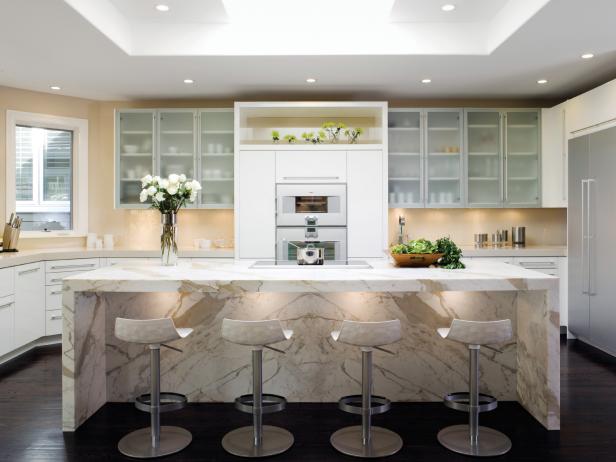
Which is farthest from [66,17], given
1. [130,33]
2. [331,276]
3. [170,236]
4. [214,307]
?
[331,276]

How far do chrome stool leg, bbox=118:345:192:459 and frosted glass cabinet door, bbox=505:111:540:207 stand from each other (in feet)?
14.4

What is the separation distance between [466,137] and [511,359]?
298cm

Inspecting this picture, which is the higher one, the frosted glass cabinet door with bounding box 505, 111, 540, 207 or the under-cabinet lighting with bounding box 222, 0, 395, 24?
the under-cabinet lighting with bounding box 222, 0, 395, 24

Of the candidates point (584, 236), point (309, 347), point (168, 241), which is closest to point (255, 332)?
point (309, 347)

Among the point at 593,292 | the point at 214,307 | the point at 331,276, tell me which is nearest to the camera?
the point at 331,276

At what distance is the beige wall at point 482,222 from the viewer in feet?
20.2

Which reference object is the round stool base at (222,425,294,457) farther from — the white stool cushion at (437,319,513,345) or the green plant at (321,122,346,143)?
the green plant at (321,122,346,143)

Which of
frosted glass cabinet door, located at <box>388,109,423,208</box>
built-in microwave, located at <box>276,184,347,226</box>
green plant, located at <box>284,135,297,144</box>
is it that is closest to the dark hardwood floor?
built-in microwave, located at <box>276,184,347,226</box>

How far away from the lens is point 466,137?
577 cm

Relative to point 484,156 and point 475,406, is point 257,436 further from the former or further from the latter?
point 484,156

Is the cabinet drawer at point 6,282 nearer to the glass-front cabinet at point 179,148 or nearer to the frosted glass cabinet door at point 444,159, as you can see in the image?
the glass-front cabinet at point 179,148

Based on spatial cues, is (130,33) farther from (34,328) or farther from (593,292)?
(593,292)

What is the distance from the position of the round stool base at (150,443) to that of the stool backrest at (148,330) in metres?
0.61

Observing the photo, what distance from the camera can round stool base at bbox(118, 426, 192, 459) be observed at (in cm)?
282
